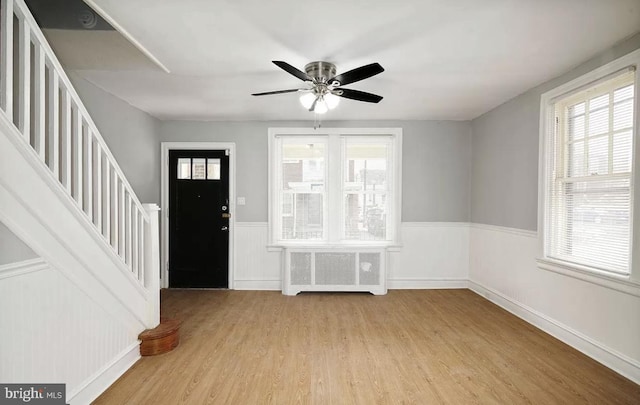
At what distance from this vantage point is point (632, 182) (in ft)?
7.68

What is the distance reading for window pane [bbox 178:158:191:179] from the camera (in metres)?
4.68

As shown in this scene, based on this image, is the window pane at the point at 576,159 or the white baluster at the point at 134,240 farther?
the window pane at the point at 576,159

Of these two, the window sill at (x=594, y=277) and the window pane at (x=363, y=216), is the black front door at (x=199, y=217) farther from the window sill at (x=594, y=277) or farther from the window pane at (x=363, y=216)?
A: the window sill at (x=594, y=277)

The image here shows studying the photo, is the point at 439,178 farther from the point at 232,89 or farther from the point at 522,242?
the point at 232,89

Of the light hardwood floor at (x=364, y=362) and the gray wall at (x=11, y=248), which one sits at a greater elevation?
the gray wall at (x=11, y=248)

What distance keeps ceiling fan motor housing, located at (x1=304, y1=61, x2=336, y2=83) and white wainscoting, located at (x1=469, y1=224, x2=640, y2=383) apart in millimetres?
2636

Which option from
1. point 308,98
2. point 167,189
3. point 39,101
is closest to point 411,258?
point 308,98

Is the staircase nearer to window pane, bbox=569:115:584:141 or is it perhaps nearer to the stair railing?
the stair railing

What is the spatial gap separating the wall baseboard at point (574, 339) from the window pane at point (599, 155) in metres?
1.39

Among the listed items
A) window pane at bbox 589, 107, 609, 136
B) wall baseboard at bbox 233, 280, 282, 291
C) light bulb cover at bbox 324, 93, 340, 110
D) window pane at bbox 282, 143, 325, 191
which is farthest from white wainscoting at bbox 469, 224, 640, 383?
wall baseboard at bbox 233, 280, 282, 291

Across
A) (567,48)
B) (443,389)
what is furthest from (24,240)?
(567,48)

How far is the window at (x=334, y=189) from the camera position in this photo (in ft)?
15.3

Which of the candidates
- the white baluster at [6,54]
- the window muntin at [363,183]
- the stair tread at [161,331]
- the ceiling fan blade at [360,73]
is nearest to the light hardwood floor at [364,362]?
the stair tread at [161,331]

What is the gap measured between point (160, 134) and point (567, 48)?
4706mm
